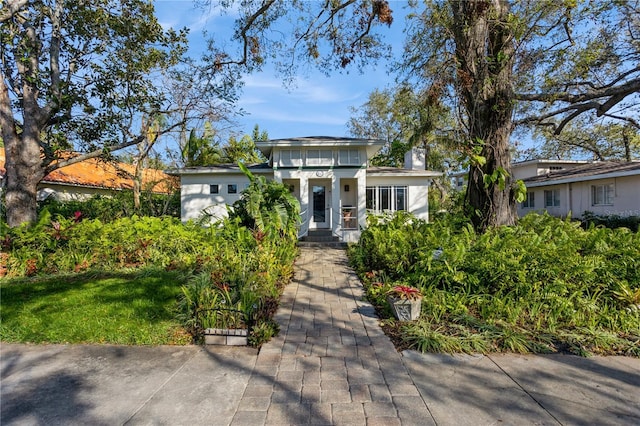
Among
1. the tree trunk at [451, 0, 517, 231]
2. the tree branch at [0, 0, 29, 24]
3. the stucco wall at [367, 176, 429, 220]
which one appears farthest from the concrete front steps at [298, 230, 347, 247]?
the tree branch at [0, 0, 29, 24]

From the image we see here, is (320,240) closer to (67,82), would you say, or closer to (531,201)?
(67,82)

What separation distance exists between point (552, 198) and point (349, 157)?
1425 cm

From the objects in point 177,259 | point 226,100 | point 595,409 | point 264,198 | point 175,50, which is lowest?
point 595,409

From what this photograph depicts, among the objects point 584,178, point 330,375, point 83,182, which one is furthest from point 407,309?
point 83,182

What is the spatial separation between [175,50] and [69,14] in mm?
2910

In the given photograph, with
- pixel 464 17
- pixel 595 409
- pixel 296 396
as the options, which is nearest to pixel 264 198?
pixel 464 17

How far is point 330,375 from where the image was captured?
3379 millimetres

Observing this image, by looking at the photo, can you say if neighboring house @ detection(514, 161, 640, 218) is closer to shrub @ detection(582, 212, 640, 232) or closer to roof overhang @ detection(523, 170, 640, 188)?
roof overhang @ detection(523, 170, 640, 188)

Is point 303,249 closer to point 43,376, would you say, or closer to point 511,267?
point 511,267

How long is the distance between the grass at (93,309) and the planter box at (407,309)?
286 cm

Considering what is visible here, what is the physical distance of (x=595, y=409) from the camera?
2.85 m

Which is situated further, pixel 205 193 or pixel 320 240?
pixel 205 193

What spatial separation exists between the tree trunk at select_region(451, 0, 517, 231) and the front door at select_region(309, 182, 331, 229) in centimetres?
755

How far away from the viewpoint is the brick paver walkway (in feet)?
8.98
